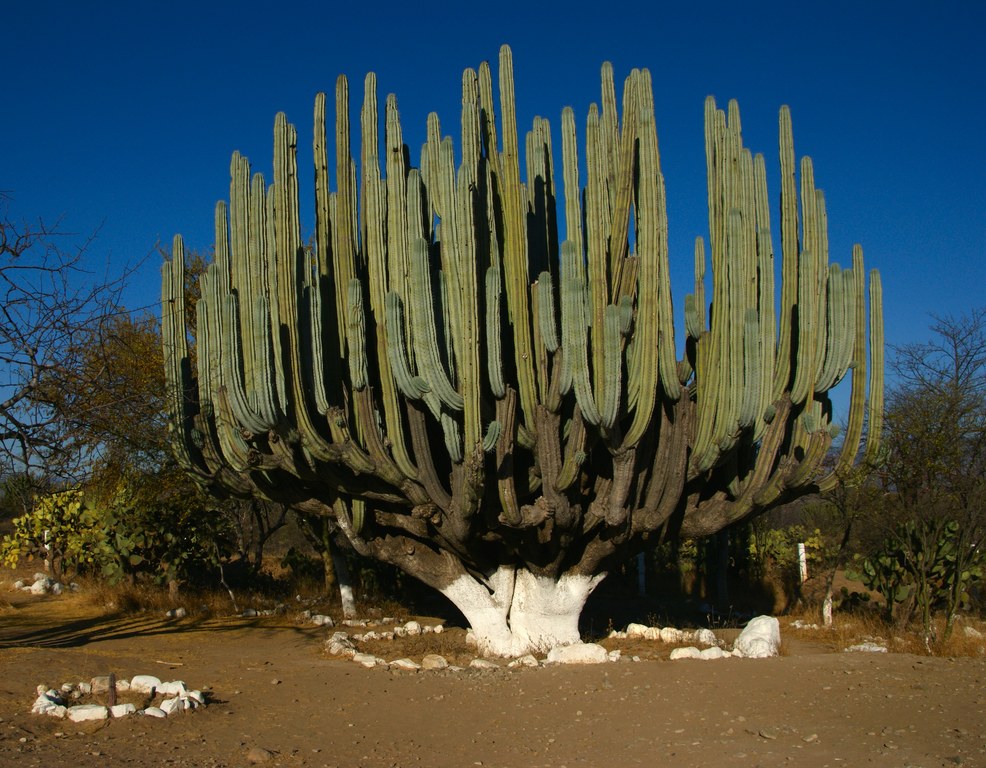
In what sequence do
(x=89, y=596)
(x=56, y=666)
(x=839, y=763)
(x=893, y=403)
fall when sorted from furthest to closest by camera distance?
(x=893, y=403) < (x=89, y=596) < (x=56, y=666) < (x=839, y=763)

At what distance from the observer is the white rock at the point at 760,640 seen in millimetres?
9109

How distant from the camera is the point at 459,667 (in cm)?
884

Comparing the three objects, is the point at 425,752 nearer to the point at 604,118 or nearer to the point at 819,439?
the point at 819,439

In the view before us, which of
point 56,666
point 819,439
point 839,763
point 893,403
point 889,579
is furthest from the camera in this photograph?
point 893,403

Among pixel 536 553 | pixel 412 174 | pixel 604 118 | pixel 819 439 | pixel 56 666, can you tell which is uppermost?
pixel 604 118

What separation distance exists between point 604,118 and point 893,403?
8509 millimetres

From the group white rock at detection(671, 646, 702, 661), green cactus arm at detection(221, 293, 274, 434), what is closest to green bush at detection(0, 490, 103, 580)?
green cactus arm at detection(221, 293, 274, 434)

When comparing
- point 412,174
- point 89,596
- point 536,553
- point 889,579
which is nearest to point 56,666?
point 536,553

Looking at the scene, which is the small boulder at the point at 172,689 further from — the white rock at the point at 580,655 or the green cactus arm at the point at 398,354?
the white rock at the point at 580,655

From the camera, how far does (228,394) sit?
27.6 feet

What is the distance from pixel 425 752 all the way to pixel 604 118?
5.95 meters

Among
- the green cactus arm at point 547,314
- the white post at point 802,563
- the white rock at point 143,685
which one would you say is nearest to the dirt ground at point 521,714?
the white rock at point 143,685

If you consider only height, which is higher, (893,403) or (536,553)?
(893,403)

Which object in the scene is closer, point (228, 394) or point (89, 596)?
point (228, 394)
